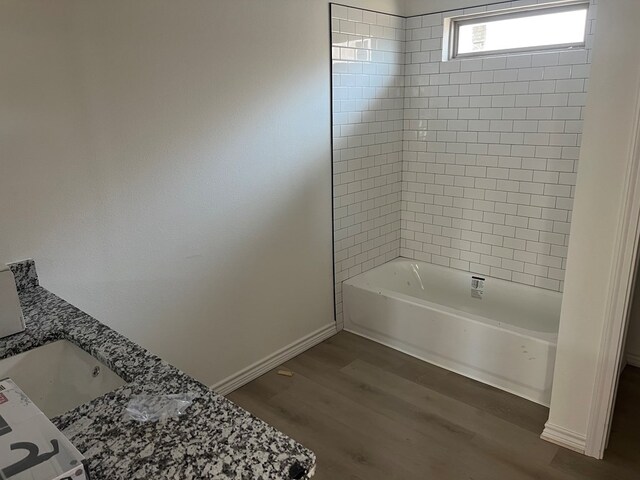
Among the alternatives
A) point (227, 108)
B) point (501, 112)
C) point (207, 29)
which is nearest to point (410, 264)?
point (501, 112)

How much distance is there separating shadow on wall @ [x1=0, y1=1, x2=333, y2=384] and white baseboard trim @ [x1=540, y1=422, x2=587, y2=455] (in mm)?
1574

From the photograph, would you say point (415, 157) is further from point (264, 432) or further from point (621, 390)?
point (264, 432)

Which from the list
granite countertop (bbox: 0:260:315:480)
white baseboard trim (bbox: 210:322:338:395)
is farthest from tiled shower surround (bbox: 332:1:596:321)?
granite countertop (bbox: 0:260:315:480)

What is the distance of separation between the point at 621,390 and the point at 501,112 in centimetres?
185

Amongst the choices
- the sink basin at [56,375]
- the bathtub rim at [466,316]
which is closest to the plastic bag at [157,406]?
the sink basin at [56,375]

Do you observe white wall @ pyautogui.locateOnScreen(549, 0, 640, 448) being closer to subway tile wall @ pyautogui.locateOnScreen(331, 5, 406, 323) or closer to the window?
the window

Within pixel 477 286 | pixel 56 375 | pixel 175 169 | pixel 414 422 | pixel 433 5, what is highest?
pixel 433 5

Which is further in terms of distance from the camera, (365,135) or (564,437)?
(365,135)

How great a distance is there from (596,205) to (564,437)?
116cm

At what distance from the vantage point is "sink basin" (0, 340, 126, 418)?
57.4 inches

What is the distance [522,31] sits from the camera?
3215 mm

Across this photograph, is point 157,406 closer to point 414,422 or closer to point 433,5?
point 414,422

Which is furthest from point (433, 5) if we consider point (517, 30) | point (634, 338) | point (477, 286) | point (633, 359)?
point (633, 359)

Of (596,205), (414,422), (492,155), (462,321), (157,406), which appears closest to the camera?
(157,406)
